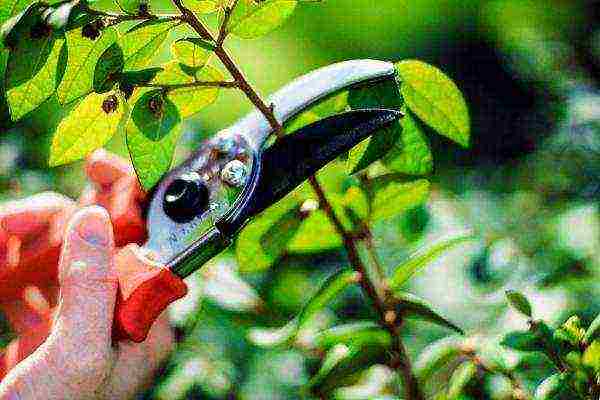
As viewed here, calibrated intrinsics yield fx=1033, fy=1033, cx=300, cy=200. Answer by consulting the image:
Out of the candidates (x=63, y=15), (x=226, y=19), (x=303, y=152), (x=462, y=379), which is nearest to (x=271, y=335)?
(x=462, y=379)

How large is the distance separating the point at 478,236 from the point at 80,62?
0.64m

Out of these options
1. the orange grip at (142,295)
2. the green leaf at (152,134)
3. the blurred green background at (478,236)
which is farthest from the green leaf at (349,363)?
the green leaf at (152,134)

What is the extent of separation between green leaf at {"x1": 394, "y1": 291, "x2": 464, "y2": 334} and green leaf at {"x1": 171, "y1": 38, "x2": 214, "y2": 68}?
33 cm

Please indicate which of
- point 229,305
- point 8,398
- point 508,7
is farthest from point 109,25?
point 508,7

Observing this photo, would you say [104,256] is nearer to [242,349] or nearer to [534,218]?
[242,349]

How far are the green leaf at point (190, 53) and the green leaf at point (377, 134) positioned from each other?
151 mm

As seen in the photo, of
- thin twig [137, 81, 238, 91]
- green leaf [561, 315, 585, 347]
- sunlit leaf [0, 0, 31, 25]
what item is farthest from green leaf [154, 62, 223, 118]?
green leaf [561, 315, 585, 347]

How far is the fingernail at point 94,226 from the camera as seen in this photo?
0.93 meters

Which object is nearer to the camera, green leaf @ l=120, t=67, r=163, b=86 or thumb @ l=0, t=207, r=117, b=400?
green leaf @ l=120, t=67, r=163, b=86

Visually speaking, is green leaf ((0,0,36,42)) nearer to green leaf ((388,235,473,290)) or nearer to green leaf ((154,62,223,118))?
green leaf ((154,62,223,118))

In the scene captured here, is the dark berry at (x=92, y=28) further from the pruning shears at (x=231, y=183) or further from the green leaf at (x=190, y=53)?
the pruning shears at (x=231, y=183)

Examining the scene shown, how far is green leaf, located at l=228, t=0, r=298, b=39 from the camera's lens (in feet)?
2.71

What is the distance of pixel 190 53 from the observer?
815 millimetres

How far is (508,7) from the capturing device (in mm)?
1961
